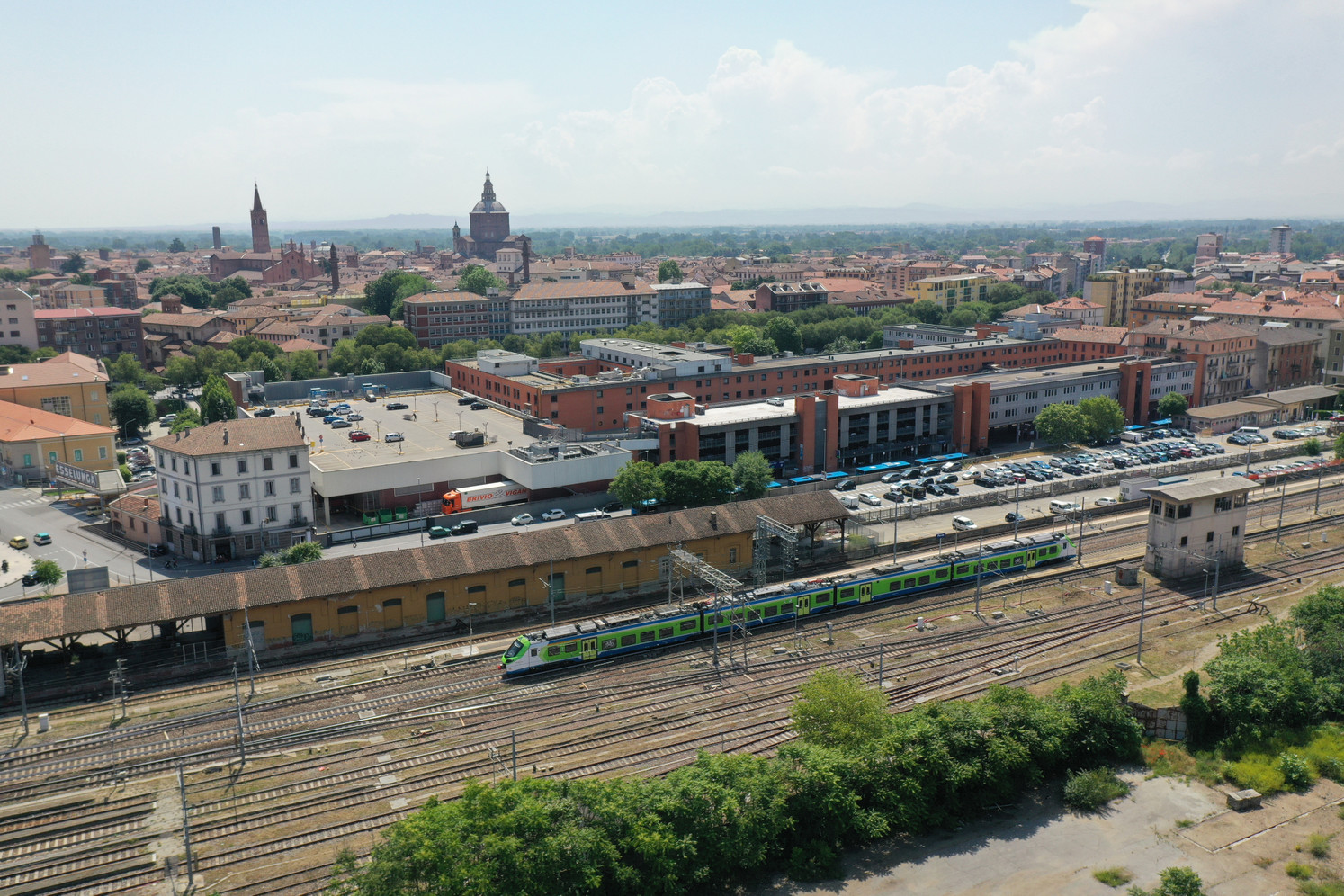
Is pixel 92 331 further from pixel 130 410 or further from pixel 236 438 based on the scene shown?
pixel 236 438

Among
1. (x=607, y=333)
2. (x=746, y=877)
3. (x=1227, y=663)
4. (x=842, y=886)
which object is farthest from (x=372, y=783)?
(x=607, y=333)

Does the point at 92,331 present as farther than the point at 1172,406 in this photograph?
Yes

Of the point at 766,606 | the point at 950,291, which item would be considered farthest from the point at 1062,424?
the point at 950,291

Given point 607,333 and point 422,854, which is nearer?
point 422,854

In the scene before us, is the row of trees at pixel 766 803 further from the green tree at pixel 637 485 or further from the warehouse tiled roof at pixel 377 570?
the green tree at pixel 637 485

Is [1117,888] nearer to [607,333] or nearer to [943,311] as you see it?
[607,333]
